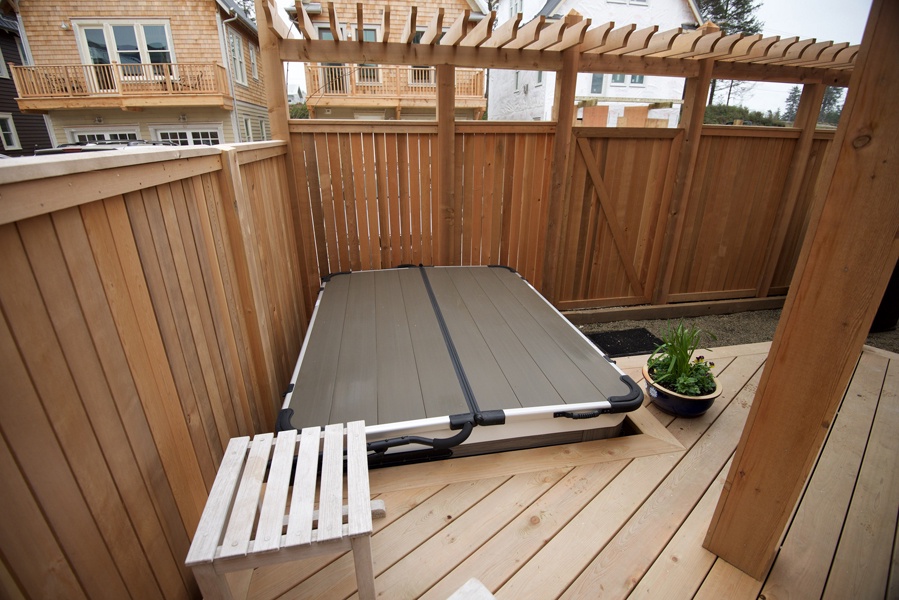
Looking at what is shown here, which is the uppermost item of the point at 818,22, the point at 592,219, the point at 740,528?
the point at 818,22

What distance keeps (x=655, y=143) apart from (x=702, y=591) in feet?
11.5

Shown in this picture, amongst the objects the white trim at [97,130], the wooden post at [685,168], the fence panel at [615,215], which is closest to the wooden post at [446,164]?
the fence panel at [615,215]

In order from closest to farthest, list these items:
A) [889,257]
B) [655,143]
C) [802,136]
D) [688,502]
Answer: [889,257], [688,502], [655,143], [802,136]

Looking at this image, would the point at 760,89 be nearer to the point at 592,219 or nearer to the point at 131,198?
the point at 592,219

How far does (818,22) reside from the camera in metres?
2.81

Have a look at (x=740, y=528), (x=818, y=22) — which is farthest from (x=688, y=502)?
(x=818, y=22)

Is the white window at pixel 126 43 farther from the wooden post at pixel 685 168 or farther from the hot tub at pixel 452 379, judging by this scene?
the wooden post at pixel 685 168

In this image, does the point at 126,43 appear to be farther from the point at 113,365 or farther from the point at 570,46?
the point at 113,365

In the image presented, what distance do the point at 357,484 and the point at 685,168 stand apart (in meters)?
3.96

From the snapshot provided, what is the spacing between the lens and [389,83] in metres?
10.0

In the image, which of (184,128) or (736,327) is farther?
(184,128)

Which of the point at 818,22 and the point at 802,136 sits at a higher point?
the point at 818,22

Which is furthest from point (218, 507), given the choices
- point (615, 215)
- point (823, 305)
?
point (615, 215)

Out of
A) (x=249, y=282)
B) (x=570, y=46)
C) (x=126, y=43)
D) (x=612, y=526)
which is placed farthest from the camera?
(x=126, y=43)
